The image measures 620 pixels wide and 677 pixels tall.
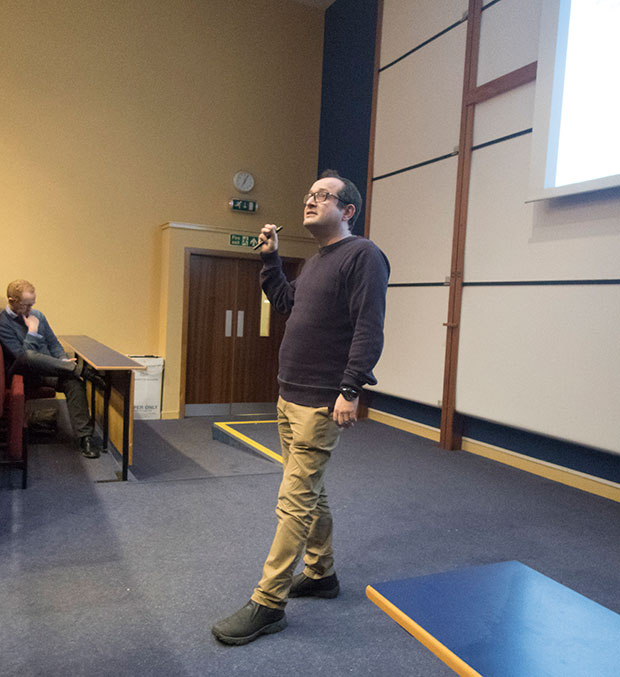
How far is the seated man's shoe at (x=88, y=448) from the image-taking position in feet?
12.8

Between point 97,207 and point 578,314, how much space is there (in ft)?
13.8

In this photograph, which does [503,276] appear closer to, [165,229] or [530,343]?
[530,343]

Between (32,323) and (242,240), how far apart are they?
2266 millimetres

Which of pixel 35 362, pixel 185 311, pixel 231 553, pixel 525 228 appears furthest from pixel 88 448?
pixel 525 228

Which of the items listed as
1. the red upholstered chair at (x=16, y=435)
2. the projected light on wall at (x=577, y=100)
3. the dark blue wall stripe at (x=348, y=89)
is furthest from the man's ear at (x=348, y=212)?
the dark blue wall stripe at (x=348, y=89)

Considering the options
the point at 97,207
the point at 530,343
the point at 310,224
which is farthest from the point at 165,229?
the point at 310,224

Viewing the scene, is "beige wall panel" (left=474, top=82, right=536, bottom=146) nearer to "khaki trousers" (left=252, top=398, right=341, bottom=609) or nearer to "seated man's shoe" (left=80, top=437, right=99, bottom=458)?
"khaki trousers" (left=252, top=398, right=341, bottom=609)

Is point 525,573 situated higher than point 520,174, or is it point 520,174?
point 520,174

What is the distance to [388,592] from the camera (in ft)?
3.52

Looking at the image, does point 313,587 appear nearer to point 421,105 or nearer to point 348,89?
point 421,105

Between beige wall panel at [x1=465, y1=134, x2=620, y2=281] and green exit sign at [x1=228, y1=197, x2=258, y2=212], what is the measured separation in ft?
8.18

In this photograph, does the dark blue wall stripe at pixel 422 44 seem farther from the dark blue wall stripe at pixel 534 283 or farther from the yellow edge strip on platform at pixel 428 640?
the yellow edge strip on platform at pixel 428 640

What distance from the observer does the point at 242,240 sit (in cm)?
595

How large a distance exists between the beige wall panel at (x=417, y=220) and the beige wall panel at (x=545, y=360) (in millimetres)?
515
